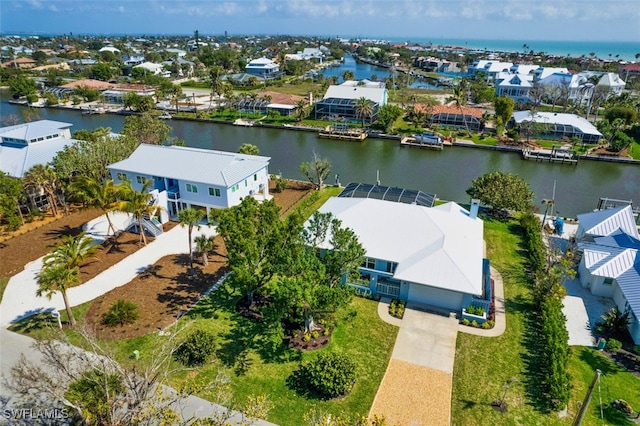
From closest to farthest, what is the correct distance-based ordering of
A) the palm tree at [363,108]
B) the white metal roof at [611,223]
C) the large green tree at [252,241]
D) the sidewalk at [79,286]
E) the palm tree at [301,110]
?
the large green tree at [252,241] → the sidewalk at [79,286] → the white metal roof at [611,223] → the palm tree at [363,108] → the palm tree at [301,110]

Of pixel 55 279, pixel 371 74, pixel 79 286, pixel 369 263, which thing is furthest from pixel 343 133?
pixel 371 74

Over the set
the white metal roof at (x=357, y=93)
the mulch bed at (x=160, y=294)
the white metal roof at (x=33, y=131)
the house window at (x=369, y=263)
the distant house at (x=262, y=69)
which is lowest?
the mulch bed at (x=160, y=294)

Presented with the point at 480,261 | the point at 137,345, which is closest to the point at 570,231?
the point at 480,261

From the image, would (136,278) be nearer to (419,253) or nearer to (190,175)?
(190,175)

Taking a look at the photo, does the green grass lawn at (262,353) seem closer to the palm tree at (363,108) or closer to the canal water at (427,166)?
the canal water at (427,166)

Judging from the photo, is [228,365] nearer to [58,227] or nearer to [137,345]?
[137,345]

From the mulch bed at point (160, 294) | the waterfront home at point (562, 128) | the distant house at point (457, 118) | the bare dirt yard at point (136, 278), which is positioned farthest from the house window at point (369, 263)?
the distant house at point (457, 118)

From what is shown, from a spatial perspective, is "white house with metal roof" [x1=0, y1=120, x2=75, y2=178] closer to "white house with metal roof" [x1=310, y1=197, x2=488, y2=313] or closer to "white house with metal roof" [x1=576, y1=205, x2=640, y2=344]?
"white house with metal roof" [x1=310, y1=197, x2=488, y2=313]
